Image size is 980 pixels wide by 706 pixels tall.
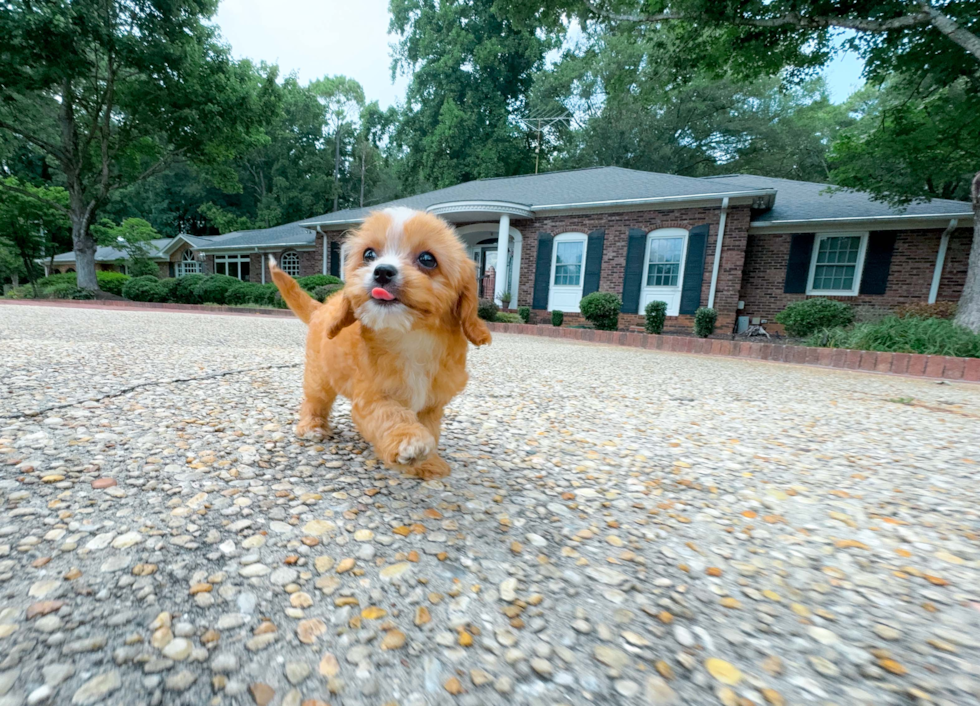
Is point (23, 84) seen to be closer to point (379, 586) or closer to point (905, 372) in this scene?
point (379, 586)

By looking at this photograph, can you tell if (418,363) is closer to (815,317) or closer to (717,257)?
(815,317)

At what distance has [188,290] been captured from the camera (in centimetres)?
1762

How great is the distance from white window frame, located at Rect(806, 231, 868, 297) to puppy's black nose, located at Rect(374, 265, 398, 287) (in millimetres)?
15896

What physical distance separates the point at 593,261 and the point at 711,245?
3.76 meters

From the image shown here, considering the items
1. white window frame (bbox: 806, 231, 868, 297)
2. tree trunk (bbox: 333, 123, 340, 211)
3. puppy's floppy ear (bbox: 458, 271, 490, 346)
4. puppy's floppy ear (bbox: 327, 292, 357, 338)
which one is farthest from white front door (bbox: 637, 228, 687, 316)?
tree trunk (bbox: 333, 123, 340, 211)

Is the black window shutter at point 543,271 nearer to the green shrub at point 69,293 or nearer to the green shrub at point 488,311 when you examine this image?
the green shrub at point 488,311

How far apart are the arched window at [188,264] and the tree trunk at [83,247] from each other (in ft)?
37.7

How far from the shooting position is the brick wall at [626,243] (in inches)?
529

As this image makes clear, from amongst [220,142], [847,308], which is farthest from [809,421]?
[220,142]

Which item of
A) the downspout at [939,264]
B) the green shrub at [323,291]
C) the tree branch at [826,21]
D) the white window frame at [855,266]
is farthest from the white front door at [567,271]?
the downspout at [939,264]

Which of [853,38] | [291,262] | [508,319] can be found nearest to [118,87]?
[291,262]

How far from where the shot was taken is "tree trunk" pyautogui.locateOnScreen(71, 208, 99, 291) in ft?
58.9

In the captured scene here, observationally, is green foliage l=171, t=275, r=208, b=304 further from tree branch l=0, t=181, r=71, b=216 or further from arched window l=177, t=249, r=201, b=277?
arched window l=177, t=249, r=201, b=277

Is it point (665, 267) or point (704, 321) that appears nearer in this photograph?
point (704, 321)
